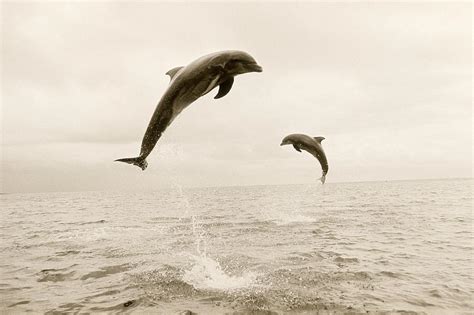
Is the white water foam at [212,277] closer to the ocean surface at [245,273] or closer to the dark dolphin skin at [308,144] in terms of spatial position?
the ocean surface at [245,273]

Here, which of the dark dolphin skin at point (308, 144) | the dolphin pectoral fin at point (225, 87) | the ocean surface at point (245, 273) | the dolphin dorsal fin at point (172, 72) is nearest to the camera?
the dolphin pectoral fin at point (225, 87)

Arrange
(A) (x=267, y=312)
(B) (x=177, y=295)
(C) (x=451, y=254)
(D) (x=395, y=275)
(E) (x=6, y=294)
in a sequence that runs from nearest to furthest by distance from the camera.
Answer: (A) (x=267, y=312) < (B) (x=177, y=295) < (E) (x=6, y=294) < (D) (x=395, y=275) < (C) (x=451, y=254)

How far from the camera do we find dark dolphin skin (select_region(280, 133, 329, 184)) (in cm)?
1439

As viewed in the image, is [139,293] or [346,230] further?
[346,230]

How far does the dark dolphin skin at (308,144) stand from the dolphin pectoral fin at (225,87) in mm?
7609

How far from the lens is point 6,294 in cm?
1023

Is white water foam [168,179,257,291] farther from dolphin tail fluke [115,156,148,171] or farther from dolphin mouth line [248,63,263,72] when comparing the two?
dolphin mouth line [248,63,263,72]

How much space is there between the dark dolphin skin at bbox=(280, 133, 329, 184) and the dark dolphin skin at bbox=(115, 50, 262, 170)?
783 cm

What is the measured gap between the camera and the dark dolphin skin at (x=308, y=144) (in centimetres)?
1439

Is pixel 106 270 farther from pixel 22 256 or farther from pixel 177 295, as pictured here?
pixel 22 256

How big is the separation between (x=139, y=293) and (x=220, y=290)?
6.45 feet

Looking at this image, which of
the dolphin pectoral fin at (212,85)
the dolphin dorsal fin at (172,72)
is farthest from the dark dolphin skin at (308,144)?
the dolphin pectoral fin at (212,85)

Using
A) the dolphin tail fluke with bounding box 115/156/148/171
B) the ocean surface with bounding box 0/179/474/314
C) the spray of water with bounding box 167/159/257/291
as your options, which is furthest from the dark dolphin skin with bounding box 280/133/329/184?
the dolphin tail fluke with bounding box 115/156/148/171

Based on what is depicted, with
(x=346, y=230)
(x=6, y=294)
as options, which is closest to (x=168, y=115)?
(x=6, y=294)
